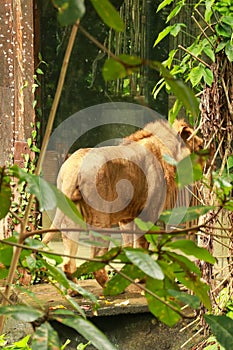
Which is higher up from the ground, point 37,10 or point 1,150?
point 37,10

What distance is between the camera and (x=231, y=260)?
3.84 metres

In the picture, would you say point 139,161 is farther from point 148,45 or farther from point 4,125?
point 148,45

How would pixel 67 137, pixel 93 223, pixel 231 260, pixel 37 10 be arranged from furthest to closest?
pixel 67 137, pixel 37 10, pixel 93 223, pixel 231 260

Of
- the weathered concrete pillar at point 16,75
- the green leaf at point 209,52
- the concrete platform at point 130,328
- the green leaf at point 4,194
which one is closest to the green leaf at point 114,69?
the green leaf at point 4,194

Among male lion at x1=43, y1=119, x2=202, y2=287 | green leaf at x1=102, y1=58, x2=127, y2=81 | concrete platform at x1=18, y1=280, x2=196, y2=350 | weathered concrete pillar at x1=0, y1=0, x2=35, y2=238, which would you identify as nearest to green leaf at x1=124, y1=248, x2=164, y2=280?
green leaf at x1=102, y1=58, x2=127, y2=81

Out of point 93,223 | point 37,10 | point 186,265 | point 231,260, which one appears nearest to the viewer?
point 186,265

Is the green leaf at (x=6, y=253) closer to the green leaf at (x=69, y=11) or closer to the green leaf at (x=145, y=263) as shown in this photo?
the green leaf at (x=145, y=263)

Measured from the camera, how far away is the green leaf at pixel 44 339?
2.23ft

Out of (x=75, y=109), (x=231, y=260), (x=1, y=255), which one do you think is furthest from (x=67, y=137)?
(x=1, y=255)

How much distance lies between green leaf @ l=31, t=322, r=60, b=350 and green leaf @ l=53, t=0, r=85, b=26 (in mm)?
259

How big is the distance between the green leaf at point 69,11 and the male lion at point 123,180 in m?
4.42

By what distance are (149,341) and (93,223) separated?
35.1 inches

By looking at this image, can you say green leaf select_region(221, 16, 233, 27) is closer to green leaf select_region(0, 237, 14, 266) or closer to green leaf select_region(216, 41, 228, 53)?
green leaf select_region(216, 41, 228, 53)

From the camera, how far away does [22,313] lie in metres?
0.70
